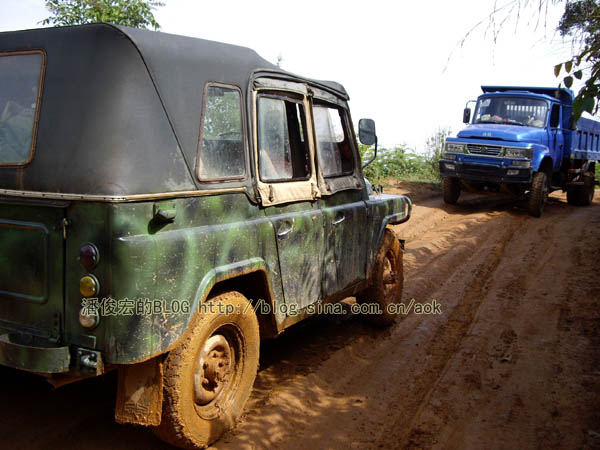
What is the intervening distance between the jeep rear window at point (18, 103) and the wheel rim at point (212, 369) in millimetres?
1365

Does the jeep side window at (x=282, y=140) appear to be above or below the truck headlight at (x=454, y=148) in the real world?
below

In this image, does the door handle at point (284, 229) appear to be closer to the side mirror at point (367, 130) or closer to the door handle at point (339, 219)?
the door handle at point (339, 219)

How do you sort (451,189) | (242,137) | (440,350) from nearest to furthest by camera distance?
(242,137)
(440,350)
(451,189)

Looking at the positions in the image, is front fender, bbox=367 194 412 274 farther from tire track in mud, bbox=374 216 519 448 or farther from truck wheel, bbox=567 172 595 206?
truck wheel, bbox=567 172 595 206

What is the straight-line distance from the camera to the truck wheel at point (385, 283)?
16.6 ft

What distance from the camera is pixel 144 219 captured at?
2.59 metres

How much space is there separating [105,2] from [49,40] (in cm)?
794

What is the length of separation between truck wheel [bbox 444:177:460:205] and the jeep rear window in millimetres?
10840

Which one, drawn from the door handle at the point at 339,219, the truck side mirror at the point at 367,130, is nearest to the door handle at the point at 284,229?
the door handle at the point at 339,219

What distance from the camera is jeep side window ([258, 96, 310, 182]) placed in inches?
138

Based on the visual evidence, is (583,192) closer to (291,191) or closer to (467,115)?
(467,115)

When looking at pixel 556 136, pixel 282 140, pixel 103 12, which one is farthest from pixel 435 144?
pixel 282 140

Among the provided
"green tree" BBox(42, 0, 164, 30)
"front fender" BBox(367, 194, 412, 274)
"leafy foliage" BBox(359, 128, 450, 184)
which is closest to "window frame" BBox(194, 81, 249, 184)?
"front fender" BBox(367, 194, 412, 274)

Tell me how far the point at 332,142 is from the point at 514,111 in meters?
9.41
